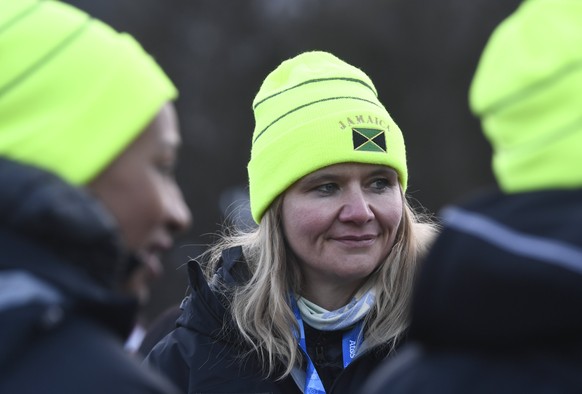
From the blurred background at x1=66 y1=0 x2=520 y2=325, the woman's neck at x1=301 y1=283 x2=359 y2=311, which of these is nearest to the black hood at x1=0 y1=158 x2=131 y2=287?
the woman's neck at x1=301 y1=283 x2=359 y2=311

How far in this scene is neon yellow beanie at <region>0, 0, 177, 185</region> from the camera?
2.16 m

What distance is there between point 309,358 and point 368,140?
77cm

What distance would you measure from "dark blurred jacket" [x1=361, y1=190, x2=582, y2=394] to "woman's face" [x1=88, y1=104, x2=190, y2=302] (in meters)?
0.62

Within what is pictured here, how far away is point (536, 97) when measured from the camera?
1.97 meters

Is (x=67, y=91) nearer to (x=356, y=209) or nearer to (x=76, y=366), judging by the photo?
(x=76, y=366)

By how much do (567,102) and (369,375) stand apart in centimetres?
189

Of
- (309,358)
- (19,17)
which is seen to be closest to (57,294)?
(19,17)

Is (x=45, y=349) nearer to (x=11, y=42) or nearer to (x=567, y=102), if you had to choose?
(x=11, y=42)

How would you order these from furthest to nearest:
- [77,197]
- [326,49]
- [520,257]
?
[326,49]
[77,197]
[520,257]

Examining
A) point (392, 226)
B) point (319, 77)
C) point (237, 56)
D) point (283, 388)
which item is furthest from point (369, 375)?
point (237, 56)

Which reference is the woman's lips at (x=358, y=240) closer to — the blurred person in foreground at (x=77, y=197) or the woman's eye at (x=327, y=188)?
the woman's eye at (x=327, y=188)

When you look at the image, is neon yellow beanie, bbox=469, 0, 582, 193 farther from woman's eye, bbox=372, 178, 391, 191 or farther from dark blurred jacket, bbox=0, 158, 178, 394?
woman's eye, bbox=372, 178, 391, 191

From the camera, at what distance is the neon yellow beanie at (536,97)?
1928mm

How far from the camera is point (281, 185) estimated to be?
4.02 metres
